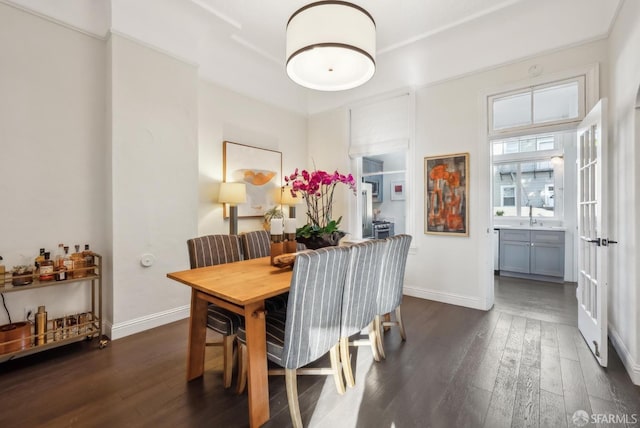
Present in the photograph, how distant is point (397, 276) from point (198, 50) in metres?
3.30

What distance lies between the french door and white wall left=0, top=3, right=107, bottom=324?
4.32 meters

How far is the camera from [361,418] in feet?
5.49

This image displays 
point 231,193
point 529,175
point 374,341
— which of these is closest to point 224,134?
point 231,193

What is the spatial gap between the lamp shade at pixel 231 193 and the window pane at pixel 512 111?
10.4ft

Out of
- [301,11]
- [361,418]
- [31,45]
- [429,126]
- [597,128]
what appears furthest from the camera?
[429,126]

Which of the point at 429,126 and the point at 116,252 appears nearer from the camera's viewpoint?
the point at 116,252

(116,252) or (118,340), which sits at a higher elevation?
(116,252)

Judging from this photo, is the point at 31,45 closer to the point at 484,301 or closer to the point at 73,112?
the point at 73,112

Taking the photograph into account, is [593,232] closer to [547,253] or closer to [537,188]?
[547,253]

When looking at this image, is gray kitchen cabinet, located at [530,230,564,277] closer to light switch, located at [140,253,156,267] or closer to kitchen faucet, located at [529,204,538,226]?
kitchen faucet, located at [529,204,538,226]

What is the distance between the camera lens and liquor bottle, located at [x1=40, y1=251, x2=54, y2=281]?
2345 mm

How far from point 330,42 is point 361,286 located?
5.24 feet

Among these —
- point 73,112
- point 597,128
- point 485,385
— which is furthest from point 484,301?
point 73,112

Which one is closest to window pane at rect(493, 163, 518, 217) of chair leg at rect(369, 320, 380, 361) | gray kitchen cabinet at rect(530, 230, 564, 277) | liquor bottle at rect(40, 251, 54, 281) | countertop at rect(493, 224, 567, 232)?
countertop at rect(493, 224, 567, 232)
